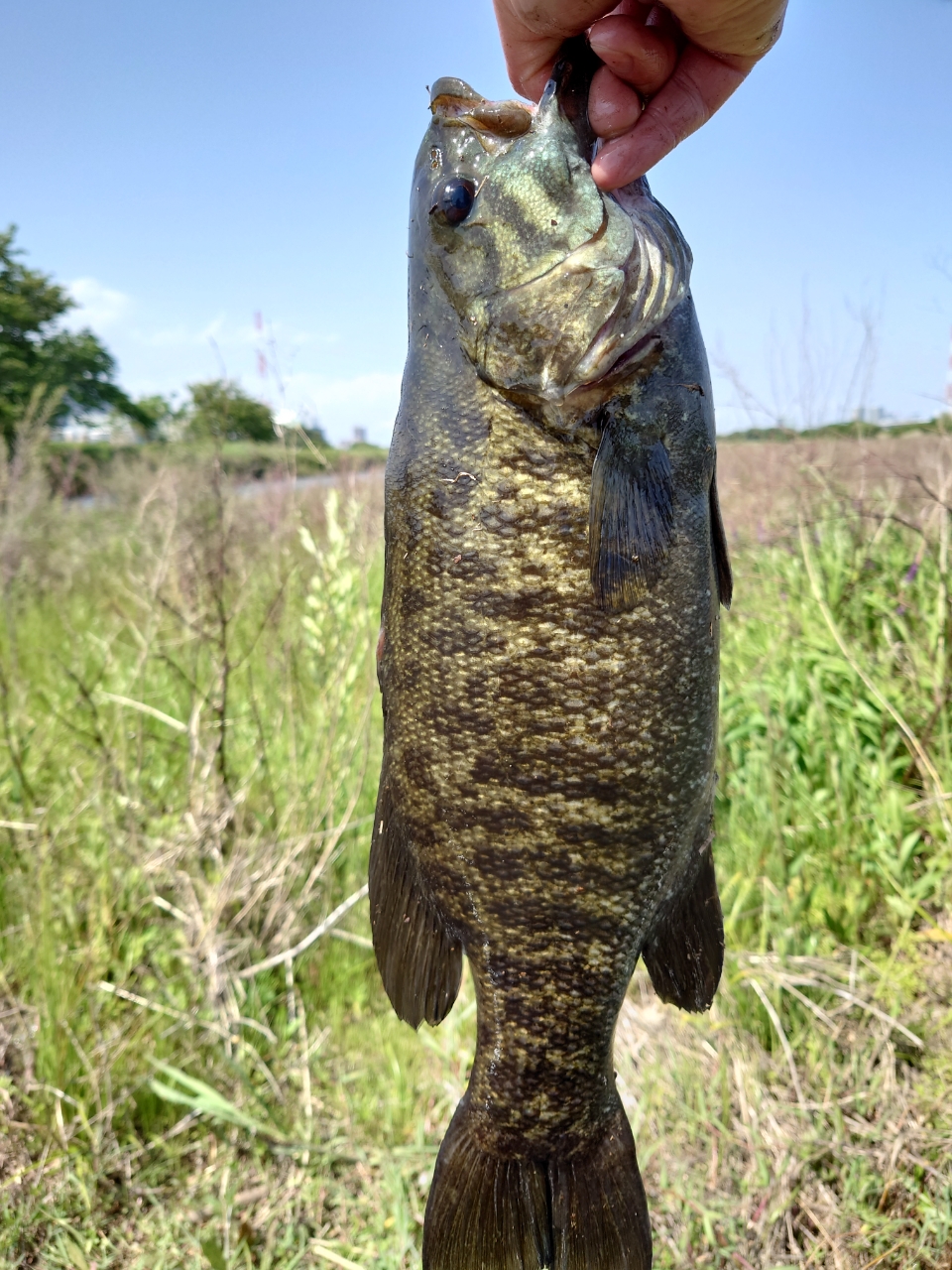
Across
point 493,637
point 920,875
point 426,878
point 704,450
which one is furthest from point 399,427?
point 920,875

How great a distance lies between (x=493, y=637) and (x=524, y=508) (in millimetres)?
223

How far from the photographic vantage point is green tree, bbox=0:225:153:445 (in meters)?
27.5

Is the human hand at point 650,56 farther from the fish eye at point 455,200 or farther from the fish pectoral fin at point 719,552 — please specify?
the fish pectoral fin at point 719,552

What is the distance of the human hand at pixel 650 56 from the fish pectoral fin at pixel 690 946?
1316 mm

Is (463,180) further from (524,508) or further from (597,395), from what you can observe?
(524,508)

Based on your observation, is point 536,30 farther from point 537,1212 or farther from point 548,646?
point 537,1212

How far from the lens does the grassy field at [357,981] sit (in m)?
2.43

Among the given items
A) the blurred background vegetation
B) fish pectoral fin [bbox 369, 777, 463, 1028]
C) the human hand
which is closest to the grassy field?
the blurred background vegetation

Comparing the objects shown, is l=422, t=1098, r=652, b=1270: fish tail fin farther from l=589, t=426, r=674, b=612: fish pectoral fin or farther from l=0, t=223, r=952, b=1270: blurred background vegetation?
l=589, t=426, r=674, b=612: fish pectoral fin

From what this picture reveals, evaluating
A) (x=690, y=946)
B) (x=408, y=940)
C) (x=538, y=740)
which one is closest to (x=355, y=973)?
(x=408, y=940)

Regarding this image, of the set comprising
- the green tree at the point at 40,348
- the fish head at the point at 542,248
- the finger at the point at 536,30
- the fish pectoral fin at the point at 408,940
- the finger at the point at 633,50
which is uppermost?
the green tree at the point at 40,348

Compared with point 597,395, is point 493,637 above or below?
below

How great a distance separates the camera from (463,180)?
5.16 ft

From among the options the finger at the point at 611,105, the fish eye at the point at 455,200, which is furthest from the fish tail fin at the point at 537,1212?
the finger at the point at 611,105
